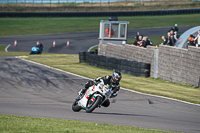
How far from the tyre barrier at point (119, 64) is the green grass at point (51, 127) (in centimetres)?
1077

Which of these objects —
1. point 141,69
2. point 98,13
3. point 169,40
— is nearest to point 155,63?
point 141,69

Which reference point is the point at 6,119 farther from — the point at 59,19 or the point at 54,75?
the point at 59,19

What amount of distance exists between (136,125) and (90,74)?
10556mm

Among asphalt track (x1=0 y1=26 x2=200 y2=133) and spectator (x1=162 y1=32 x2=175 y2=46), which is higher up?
spectator (x1=162 y1=32 x2=175 y2=46)

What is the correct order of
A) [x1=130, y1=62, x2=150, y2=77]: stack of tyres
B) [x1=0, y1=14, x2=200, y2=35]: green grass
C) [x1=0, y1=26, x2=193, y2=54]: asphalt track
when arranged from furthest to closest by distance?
[x1=0, y1=14, x2=200, y2=35]: green grass < [x1=0, y1=26, x2=193, y2=54]: asphalt track < [x1=130, y1=62, x2=150, y2=77]: stack of tyres

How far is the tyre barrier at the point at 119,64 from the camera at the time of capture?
61.8ft

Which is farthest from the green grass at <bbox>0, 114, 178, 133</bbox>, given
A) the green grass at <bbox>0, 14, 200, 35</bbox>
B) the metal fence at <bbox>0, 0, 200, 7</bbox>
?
the metal fence at <bbox>0, 0, 200, 7</bbox>

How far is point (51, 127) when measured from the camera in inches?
297

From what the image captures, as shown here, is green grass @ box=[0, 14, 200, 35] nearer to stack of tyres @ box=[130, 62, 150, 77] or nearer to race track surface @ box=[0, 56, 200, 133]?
stack of tyres @ box=[130, 62, 150, 77]

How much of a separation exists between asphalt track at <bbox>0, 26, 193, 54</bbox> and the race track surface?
17.5 meters

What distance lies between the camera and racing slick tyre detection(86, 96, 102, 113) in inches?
374

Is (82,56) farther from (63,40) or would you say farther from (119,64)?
(63,40)

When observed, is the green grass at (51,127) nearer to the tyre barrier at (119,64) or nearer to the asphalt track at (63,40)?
the tyre barrier at (119,64)

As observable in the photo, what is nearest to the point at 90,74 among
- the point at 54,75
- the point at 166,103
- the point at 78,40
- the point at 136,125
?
the point at 54,75
